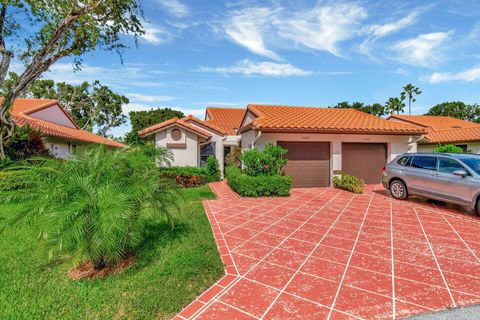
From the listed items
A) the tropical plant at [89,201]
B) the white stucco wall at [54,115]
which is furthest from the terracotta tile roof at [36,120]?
the tropical plant at [89,201]

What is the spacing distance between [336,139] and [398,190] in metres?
4.26

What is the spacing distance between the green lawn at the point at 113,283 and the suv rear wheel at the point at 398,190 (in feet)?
26.3

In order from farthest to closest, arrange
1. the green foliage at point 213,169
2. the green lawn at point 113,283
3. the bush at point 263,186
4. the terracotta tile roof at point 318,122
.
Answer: the green foliage at point 213,169 < the terracotta tile roof at point 318,122 < the bush at point 263,186 < the green lawn at point 113,283

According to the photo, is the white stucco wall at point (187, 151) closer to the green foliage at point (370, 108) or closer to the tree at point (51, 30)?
the tree at point (51, 30)

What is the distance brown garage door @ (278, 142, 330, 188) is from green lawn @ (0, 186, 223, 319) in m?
8.18

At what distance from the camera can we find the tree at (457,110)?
46259mm

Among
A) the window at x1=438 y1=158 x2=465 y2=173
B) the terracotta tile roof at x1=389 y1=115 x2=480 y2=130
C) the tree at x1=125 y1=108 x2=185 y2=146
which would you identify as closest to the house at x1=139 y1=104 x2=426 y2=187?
the window at x1=438 y1=158 x2=465 y2=173

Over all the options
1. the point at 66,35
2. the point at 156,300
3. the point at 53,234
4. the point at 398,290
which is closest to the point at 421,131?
the point at 398,290

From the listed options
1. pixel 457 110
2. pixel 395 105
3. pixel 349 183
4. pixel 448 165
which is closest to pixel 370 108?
pixel 395 105

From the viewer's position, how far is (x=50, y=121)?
2047 centimetres

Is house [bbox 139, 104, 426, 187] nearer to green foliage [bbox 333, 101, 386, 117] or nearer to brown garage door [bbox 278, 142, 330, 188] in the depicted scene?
brown garage door [bbox 278, 142, 330, 188]

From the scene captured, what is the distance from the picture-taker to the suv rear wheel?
889 cm

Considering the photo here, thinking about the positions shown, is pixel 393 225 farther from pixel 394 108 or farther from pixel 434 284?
pixel 394 108

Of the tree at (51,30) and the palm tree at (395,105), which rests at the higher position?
the palm tree at (395,105)
